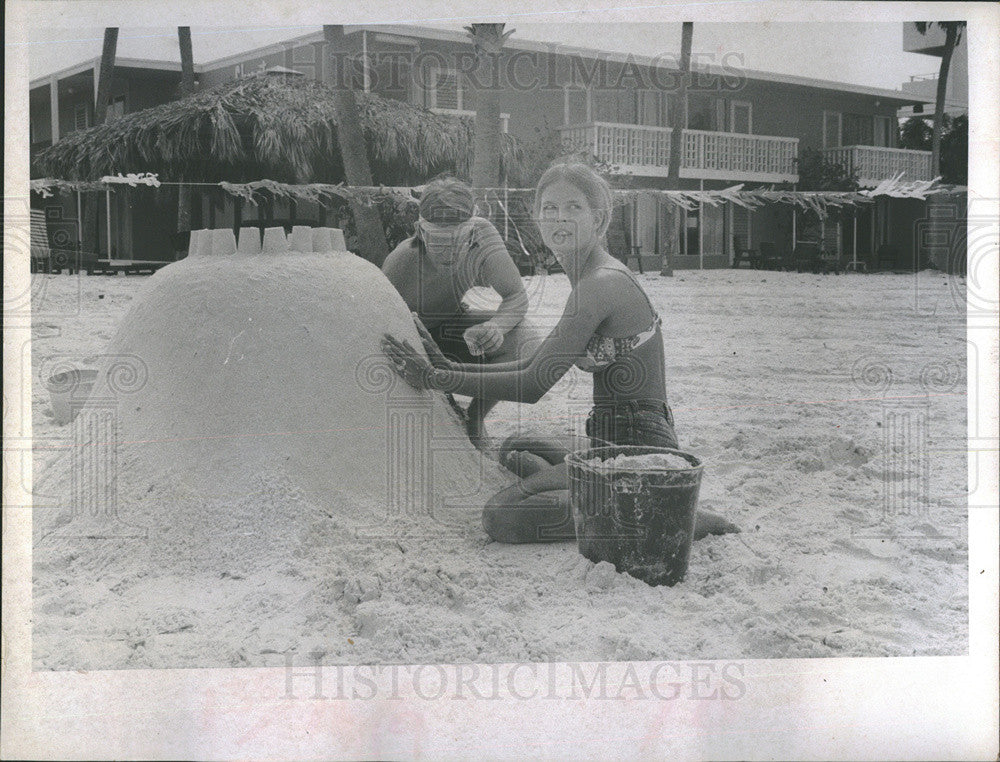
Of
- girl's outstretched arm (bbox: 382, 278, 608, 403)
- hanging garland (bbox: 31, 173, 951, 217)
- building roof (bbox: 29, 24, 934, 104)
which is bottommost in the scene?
girl's outstretched arm (bbox: 382, 278, 608, 403)

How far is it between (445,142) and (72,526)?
6.24ft

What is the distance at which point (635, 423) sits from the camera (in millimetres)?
3488

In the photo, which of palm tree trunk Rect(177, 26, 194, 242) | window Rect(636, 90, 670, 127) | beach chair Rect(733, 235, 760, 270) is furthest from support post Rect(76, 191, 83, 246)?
beach chair Rect(733, 235, 760, 270)

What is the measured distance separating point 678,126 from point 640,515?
1.50m

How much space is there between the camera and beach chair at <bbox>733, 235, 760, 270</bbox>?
12.4ft

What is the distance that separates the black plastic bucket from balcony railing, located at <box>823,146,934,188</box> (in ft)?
4.44

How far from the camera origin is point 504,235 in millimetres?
3660

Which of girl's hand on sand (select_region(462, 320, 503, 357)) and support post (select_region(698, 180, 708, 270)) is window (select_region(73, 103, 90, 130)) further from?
support post (select_region(698, 180, 708, 270))

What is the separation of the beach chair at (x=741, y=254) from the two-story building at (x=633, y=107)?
0.02 meters

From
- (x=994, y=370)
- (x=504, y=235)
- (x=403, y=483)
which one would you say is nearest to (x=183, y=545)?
(x=403, y=483)

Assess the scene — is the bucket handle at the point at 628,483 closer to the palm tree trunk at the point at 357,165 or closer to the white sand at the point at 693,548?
the white sand at the point at 693,548

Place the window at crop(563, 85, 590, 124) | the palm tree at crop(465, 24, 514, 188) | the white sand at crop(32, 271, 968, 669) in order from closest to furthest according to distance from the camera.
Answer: the white sand at crop(32, 271, 968, 669) → the palm tree at crop(465, 24, 514, 188) → the window at crop(563, 85, 590, 124)

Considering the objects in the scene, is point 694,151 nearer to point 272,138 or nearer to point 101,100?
point 272,138

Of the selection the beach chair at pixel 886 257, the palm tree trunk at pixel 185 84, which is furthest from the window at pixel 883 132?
the palm tree trunk at pixel 185 84
